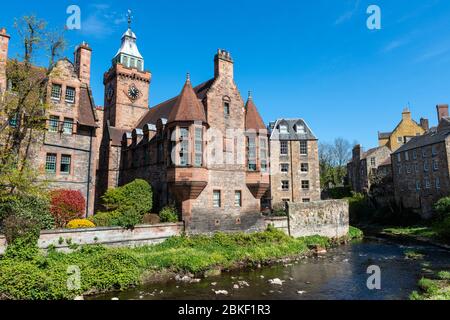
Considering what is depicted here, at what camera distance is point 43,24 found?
20266mm

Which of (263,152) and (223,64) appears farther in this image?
(263,152)

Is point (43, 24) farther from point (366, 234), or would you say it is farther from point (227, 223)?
point (366, 234)

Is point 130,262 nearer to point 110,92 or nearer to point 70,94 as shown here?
point 70,94

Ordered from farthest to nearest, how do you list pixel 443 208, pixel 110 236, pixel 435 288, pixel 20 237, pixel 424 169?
pixel 424 169 < pixel 443 208 < pixel 110 236 < pixel 20 237 < pixel 435 288

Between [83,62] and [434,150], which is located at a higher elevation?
[83,62]

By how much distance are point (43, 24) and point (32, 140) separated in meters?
8.81

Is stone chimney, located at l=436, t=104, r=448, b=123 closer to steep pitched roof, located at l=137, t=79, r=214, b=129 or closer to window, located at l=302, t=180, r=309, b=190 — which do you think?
window, located at l=302, t=180, r=309, b=190

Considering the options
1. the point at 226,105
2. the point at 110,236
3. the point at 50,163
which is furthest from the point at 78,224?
the point at 226,105

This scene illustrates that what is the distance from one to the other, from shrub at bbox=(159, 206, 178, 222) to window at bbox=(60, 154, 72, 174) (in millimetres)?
9247

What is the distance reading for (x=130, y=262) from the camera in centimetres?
1728

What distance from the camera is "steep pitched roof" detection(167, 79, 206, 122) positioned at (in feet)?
80.1

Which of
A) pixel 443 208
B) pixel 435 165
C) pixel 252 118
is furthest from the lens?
pixel 435 165

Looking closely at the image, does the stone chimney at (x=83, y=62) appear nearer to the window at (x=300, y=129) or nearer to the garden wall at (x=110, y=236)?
the garden wall at (x=110, y=236)

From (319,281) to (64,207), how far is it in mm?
17971
